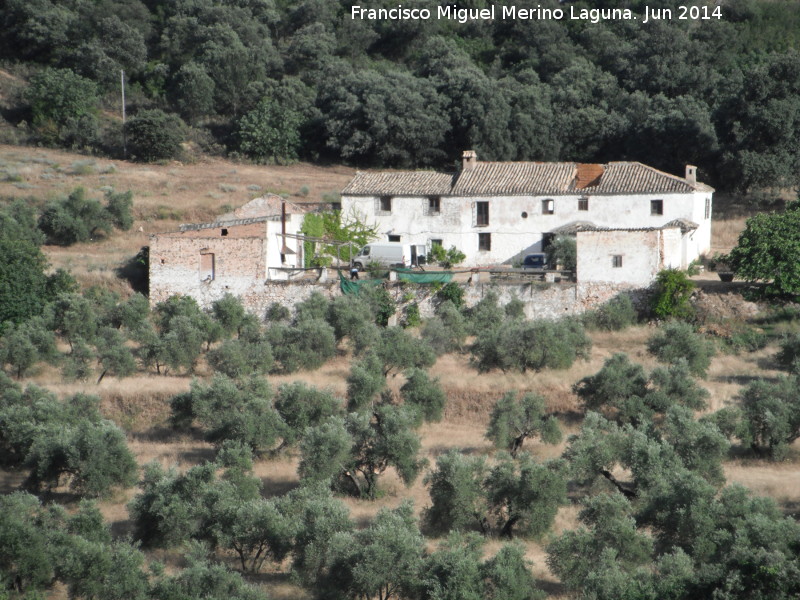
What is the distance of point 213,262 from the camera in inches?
1614

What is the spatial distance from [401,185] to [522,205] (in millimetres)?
5042

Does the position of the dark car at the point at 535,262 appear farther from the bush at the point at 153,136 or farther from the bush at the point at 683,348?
the bush at the point at 153,136

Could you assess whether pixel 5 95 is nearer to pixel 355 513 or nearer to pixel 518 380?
pixel 518 380

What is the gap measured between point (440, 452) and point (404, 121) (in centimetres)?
3152

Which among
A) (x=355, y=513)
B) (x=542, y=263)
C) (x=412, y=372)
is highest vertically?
(x=542, y=263)

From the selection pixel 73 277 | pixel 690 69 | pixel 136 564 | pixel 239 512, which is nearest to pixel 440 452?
pixel 239 512

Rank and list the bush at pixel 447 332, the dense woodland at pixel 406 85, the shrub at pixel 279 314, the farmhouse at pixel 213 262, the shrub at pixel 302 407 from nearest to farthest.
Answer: the shrub at pixel 302 407 → the bush at pixel 447 332 → the shrub at pixel 279 314 → the farmhouse at pixel 213 262 → the dense woodland at pixel 406 85

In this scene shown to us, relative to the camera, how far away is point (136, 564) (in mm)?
20375

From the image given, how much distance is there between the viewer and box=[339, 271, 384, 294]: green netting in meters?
40.2

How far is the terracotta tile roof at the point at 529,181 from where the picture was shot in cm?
4238

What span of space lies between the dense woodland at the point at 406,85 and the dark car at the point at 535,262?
488 inches

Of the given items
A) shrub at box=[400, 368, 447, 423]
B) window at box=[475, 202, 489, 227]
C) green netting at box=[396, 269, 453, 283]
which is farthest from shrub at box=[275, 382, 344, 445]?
window at box=[475, 202, 489, 227]

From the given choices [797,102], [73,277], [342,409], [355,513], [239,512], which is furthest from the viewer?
[797,102]

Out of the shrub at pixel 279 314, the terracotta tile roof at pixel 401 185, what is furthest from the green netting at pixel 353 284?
the terracotta tile roof at pixel 401 185
